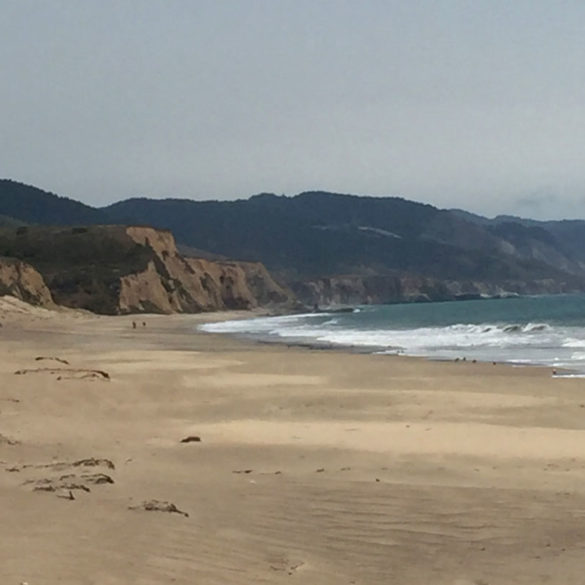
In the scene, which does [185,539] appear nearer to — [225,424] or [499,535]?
[499,535]

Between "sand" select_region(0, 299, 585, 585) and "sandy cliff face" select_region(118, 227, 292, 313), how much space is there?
7811 centimetres

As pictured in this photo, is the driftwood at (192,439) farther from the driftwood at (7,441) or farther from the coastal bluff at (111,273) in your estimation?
the coastal bluff at (111,273)

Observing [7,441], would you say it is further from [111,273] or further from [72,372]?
[111,273]

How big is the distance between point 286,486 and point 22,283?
7521 centimetres

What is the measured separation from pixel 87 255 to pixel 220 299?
2353 cm

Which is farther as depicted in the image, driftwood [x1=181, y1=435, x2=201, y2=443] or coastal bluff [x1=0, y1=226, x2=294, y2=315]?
coastal bluff [x1=0, y1=226, x2=294, y2=315]

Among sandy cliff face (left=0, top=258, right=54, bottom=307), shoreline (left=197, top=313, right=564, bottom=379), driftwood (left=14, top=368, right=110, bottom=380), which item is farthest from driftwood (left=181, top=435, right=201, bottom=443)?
sandy cliff face (left=0, top=258, right=54, bottom=307)

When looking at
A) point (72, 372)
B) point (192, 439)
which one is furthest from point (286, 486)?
point (72, 372)

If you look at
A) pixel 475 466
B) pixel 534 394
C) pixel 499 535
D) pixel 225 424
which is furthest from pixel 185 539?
pixel 534 394

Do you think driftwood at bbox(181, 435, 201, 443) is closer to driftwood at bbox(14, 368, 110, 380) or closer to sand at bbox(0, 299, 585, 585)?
sand at bbox(0, 299, 585, 585)

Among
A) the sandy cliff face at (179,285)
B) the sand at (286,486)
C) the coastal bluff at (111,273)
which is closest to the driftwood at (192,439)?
the sand at (286,486)

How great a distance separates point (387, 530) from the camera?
21.4 ft

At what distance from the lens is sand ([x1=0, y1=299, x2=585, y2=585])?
Answer: 5578 mm

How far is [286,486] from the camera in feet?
26.5
